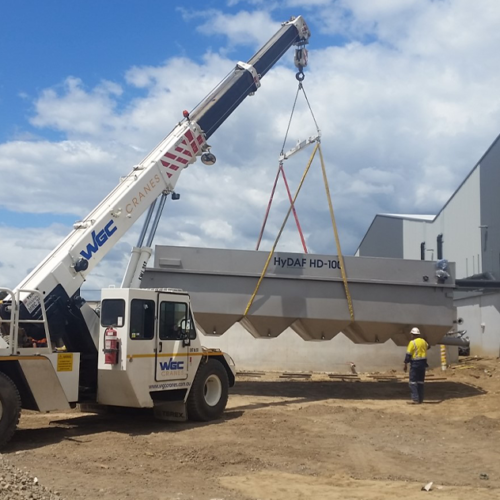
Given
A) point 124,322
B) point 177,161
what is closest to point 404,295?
point 177,161

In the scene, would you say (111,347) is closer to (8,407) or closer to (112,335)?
(112,335)

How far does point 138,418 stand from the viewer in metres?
11.0

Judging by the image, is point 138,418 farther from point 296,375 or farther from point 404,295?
point 296,375

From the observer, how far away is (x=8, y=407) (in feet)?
26.5

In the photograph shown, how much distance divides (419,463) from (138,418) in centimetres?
506

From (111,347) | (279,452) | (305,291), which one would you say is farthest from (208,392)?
(305,291)

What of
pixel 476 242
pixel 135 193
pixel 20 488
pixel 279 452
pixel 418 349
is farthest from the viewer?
pixel 476 242

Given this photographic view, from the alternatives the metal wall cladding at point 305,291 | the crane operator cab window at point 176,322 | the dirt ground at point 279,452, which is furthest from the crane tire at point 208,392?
the metal wall cladding at point 305,291

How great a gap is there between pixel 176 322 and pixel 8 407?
3.04 m

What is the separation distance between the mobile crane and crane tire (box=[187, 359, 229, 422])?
0.06ft

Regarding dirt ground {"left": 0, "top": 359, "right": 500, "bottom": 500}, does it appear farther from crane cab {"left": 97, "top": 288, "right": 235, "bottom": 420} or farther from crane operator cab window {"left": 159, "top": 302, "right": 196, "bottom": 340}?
crane operator cab window {"left": 159, "top": 302, "right": 196, "bottom": 340}

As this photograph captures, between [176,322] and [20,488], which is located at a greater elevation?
[176,322]

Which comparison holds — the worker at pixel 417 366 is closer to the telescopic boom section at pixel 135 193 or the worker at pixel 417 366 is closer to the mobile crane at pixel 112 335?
the mobile crane at pixel 112 335

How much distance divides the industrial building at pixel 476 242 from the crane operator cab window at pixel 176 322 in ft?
46.3
